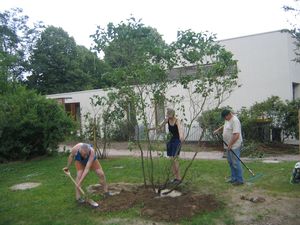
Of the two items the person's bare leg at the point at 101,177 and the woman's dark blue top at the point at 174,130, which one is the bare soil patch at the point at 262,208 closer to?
the woman's dark blue top at the point at 174,130

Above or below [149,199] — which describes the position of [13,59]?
above

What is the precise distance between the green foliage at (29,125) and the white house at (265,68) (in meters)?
2.38

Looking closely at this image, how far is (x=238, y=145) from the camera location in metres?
8.64

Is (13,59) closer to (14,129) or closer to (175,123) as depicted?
(14,129)

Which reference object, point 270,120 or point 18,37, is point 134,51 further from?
point 18,37

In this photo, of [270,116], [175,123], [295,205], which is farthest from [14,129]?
[295,205]

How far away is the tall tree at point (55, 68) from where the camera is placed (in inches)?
1729

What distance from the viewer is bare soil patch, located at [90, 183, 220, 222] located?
670 centimetres

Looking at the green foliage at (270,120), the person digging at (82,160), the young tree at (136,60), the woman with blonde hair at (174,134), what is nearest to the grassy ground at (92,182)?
the person digging at (82,160)

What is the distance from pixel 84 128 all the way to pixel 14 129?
106 inches

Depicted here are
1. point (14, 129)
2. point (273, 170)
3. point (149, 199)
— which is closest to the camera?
point (149, 199)

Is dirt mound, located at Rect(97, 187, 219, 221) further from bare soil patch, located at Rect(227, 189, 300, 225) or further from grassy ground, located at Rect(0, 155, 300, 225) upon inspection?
bare soil patch, located at Rect(227, 189, 300, 225)

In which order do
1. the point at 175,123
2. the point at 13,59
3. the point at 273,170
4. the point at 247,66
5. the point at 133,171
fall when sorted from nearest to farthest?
the point at 175,123 < the point at 273,170 < the point at 133,171 < the point at 13,59 < the point at 247,66

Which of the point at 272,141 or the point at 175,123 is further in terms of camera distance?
the point at 272,141
